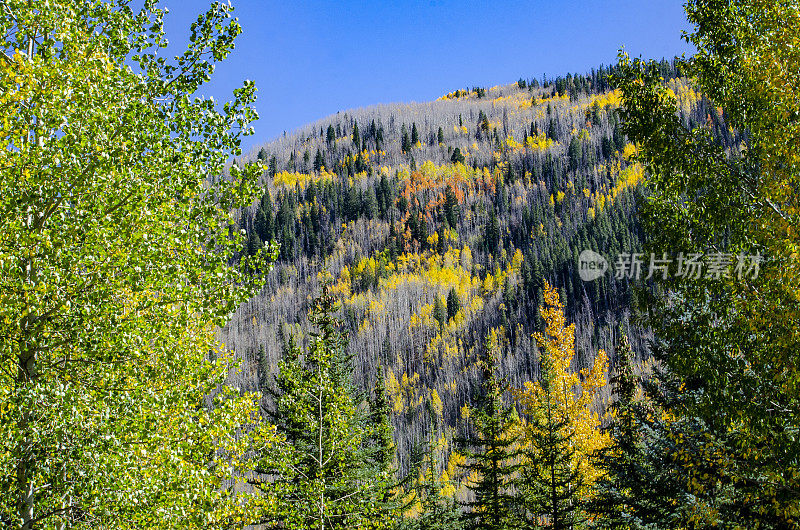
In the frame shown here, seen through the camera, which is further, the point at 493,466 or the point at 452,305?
the point at 452,305

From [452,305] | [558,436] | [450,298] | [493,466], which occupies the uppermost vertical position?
[558,436]

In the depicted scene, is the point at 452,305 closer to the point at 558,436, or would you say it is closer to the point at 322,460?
the point at 558,436

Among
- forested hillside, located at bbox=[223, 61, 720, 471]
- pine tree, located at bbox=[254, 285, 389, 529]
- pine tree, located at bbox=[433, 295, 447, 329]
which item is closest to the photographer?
pine tree, located at bbox=[254, 285, 389, 529]

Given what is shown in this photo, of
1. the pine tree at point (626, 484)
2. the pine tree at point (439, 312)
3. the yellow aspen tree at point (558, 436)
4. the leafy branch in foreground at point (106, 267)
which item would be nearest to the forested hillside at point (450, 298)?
the pine tree at point (439, 312)

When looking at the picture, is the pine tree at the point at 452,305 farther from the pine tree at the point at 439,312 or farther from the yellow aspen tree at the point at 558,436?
the yellow aspen tree at the point at 558,436

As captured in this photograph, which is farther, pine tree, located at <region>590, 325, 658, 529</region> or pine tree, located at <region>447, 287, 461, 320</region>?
pine tree, located at <region>447, 287, 461, 320</region>

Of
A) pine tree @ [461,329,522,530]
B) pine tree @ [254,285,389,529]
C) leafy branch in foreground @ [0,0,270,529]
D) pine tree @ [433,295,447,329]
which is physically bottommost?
pine tree @ [433,295,447,329]

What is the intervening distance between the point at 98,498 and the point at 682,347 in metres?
7.61

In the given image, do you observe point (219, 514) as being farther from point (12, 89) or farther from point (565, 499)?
point (565, 499)

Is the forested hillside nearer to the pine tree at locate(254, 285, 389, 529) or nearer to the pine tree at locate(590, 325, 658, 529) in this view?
the pine tree at locate(590, 325, 658, 529)

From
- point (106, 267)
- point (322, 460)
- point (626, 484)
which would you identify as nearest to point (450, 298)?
point (626, 484)

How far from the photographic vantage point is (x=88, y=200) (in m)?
5.75

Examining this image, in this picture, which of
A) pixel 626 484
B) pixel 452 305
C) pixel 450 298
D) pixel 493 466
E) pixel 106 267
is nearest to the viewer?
pixel 106 267

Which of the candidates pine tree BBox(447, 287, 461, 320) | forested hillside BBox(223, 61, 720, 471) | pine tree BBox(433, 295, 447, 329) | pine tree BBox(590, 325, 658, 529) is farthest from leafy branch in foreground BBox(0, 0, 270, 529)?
pine tree BBox(447, 287, 461, 320)
